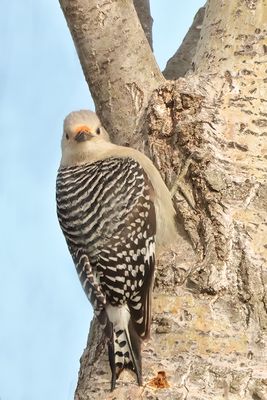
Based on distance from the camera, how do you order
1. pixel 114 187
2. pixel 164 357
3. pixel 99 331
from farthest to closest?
pixel 114 187, pixel 99 331, pixel 164 357

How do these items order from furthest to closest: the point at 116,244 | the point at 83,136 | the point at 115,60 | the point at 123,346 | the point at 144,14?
the point at 144,14 → the point at 83,136 → the point at 115,60 → the point at 116,244 → the point at 123,346

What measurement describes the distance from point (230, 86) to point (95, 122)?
85cm

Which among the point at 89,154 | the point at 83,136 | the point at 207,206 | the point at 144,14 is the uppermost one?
the point at 144,14

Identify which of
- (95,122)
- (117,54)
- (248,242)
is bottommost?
(248,242)

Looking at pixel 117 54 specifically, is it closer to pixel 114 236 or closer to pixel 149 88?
pixel 149 88

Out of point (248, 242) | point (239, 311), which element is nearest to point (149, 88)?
point (248, 242)

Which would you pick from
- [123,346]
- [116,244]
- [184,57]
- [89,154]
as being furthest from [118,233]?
[184,57]

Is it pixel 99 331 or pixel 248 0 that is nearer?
pixel 99 331

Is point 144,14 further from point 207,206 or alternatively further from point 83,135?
point 207,206

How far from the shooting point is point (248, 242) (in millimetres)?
3449

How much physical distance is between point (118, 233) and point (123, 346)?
1.75 ft

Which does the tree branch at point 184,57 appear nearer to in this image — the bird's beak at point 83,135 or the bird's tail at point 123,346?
the bird's beak at point 83,135

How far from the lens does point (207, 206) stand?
11.8 ft

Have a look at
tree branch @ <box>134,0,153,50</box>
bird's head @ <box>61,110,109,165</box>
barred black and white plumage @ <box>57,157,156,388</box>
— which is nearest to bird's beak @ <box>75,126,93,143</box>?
bird's head @ <box>61,110,109,165</box>
